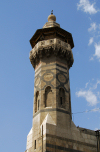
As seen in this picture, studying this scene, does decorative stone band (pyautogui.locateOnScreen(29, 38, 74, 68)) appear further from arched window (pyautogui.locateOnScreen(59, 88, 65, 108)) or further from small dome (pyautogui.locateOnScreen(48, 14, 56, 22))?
small dome (pyautogui.locateOnScreen(48, 14, 56, 22))

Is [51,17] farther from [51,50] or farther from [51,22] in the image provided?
[51,50]

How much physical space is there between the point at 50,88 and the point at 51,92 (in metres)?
0.38

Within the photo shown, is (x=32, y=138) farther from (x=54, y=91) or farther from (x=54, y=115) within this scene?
(x=54, y=91)

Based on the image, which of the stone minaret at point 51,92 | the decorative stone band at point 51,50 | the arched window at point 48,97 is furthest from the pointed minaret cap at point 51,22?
the arched window at point 48,97

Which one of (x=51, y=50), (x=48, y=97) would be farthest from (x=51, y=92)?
(x=51, y=50)

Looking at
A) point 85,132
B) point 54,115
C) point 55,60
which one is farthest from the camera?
point 55,60

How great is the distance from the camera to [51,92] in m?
18.0

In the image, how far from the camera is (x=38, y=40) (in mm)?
21875

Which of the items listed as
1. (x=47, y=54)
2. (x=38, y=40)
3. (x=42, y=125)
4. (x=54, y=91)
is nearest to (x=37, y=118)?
(x=42, y=125)

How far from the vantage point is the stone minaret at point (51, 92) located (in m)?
15.7

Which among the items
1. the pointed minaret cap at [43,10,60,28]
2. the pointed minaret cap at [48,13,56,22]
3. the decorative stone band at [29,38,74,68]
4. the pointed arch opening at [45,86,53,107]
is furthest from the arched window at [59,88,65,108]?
the pointed minaret cap at [48,13,56,22]

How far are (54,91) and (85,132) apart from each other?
4.39 meters

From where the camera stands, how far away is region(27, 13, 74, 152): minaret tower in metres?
15.9

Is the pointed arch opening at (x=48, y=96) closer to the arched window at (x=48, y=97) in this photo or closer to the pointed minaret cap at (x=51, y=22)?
the arched window at (x=48, y=97)
